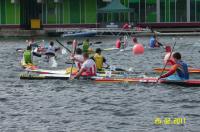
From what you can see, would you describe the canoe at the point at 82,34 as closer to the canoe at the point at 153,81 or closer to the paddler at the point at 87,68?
the paddler at the point at 87,68

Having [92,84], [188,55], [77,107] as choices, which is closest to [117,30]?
[188,55]

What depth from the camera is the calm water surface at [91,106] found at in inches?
867

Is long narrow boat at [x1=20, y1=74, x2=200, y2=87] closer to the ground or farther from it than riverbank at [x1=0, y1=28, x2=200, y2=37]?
closer to the ground

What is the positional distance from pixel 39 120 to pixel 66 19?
68.2m

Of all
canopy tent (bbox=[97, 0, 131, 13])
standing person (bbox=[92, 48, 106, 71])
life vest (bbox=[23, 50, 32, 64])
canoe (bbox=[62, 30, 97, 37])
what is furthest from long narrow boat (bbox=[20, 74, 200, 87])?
canopy tent (bbox=[97, 0, 131, 13])

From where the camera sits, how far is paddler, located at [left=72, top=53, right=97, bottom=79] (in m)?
30.8

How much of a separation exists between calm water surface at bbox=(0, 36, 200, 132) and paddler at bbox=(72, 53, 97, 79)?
491 mm

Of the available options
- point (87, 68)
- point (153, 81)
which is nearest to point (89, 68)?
point (87, 68)

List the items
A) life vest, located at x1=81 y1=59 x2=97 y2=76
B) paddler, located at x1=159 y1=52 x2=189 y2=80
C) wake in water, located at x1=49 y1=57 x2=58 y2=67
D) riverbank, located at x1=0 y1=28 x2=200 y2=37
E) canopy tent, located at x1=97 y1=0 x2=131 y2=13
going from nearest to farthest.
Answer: paddler, located at x1=159 y1=52 x2=189 y2=80
life vest, located at x1=81 y1=59 x2=97 y2=76
wake in water, located at x1=49 y1=57 x2=58 y2=67
riverbank, located at x1=0 y1=28 x2=200 y2=37
canopy tent, located at x1=97 y1=0 x2=131 y2=13

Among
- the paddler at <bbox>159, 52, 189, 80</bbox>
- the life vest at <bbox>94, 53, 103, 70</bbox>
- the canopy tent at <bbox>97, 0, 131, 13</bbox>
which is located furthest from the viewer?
the canopy tent at <bbox>97, 0, 131, 13</bbox>

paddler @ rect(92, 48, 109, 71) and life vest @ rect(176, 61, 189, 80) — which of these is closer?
life vest @ rect(176, 61, 189, 80)

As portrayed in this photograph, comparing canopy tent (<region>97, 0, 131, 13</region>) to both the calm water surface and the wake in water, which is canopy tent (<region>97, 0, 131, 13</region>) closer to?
the wake in water

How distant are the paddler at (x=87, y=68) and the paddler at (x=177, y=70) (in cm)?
353

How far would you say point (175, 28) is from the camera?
8806 centimetres
